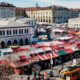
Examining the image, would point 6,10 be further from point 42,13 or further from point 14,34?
point 14,34

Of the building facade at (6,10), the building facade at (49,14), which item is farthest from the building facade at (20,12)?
the building facade at (6,10)

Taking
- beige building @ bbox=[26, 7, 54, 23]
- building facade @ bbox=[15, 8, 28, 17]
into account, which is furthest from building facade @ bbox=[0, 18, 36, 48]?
beige building @ bbox=[26, 7, 54, 23]

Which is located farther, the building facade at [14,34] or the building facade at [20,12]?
the building facade at [20,12]

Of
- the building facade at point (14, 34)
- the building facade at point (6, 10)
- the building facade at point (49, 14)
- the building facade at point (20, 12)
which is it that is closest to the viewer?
the building facade at point (14, 34)

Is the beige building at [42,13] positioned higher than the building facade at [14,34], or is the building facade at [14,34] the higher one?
the building facade at [14,34]

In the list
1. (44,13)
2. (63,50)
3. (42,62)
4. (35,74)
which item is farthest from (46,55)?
(44,13)

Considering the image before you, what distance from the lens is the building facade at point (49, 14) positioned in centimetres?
6731

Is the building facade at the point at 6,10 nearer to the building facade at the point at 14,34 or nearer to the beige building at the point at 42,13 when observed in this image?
the beige building at the point at 42,13

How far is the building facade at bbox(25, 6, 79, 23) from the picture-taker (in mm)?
67312

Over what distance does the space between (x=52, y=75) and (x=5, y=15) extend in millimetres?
40136

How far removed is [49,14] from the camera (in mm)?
67562

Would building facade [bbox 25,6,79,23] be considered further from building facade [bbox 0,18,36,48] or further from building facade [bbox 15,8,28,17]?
building facade [bbox 0,18,36,48]

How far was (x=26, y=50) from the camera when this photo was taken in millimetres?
21750

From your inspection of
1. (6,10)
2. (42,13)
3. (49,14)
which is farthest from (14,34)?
(42,13)
